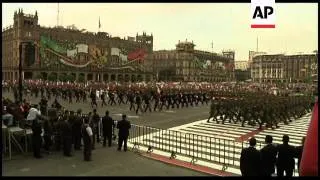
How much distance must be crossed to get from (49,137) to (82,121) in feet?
3.91

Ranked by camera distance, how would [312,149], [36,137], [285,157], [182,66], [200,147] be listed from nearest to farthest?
[312,149] → [285,157] → [36,137] → [200,147] → [182,66]

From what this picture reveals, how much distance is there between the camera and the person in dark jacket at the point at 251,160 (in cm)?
803

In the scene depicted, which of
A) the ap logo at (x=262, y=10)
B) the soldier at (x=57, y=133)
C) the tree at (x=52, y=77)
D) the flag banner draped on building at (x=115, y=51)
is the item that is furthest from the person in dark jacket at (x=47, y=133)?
the flag banner draped on building at (x=115, y=51)

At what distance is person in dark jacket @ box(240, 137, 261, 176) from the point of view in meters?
8.03

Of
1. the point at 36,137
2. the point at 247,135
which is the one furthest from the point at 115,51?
the point at 36,137

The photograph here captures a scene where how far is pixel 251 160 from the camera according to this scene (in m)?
8.04

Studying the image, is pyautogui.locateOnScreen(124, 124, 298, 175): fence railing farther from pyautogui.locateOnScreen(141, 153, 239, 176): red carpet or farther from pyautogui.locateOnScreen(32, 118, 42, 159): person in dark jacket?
pyautogui.locateOnScreen(32, 118, 42, 159): person in dark jacket

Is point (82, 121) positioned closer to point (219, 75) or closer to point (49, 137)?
point (49, 137)

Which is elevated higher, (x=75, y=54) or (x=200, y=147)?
(x=75, y=54)

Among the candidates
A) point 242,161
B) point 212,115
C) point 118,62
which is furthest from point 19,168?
point 118,62

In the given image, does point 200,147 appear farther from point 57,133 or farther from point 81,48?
point 81,48

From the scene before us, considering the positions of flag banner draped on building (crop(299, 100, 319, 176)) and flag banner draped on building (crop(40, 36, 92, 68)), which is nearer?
flag banner draped on building (crop(299, 100, 319, 176))

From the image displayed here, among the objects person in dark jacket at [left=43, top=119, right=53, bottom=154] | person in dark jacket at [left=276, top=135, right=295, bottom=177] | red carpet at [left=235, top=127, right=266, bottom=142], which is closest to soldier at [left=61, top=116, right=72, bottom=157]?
person in dark jacket at [left=43, top=119, right=53, bottom=154]

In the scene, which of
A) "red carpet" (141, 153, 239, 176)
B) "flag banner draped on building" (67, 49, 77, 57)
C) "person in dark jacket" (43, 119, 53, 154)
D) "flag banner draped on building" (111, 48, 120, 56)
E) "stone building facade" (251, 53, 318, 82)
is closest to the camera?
"red carpet" (141, 153, 239, 176)
